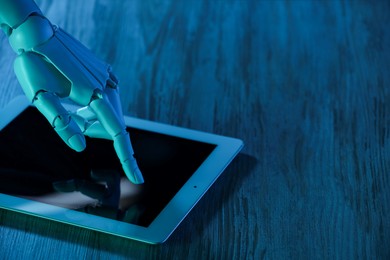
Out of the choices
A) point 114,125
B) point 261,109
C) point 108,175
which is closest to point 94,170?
point 108,175

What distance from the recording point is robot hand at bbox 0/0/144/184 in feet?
1.98

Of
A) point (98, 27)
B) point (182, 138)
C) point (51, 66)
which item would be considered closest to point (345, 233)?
point (182, 138)

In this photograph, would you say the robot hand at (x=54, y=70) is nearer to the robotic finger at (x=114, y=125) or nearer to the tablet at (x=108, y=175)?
the robotic finger at (x=114, y=125)

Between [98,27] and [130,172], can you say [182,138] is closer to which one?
[130,172]

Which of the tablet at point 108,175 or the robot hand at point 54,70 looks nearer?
the robot hand at point 54,70

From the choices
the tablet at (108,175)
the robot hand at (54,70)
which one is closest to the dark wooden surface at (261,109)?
the tablet at (108,175)

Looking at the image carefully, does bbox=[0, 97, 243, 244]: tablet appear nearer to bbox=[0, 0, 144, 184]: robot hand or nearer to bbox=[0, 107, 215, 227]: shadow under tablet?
bbox=[0, 107, 215, 227]: shadow under tablet

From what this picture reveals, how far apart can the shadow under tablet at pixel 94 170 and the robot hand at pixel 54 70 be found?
0.33ft

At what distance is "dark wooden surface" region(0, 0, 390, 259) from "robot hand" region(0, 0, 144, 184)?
13cm

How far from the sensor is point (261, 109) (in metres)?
0.93

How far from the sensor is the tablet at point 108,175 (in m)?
0.70

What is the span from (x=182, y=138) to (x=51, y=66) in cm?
25

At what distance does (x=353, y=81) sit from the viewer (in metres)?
1.00

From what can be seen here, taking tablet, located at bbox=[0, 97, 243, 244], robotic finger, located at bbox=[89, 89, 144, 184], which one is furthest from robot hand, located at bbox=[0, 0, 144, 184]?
tablet, located at bbox=[0, 97, 243, 244]
